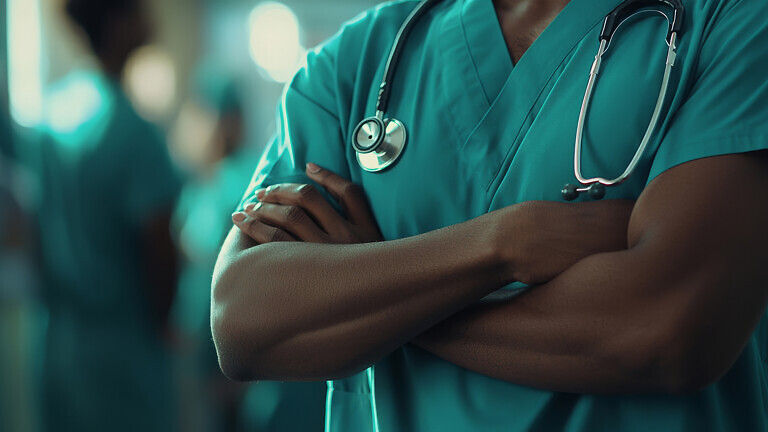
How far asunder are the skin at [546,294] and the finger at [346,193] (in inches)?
3.1

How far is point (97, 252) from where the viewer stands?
5.46ft

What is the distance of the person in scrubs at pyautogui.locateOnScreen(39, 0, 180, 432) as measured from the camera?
1.64 meters

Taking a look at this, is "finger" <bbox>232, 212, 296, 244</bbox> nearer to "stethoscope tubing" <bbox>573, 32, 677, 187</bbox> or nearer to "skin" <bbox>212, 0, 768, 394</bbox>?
"skin" <bbox>212, 0, 768, 394</bbox>

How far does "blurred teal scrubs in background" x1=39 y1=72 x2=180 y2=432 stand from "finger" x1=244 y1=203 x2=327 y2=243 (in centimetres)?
110

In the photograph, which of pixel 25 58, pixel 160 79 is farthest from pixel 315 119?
pixel 160 79

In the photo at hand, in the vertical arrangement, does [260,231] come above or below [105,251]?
above

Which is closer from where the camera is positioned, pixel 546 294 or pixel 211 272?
pixel 546 294

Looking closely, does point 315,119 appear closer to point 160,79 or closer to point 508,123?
point 508,123

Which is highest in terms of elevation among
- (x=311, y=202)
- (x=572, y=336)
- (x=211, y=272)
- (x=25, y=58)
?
(x=25, y=58)

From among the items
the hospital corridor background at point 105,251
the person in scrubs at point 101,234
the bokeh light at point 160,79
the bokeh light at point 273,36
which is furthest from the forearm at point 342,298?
the bokeh light at point 273,36

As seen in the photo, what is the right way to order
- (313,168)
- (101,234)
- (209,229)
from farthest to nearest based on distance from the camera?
(209,229) < (101,234) < (313,168)

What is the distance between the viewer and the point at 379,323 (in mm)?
590

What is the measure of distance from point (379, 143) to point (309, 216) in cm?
11

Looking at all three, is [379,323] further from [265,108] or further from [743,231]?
[265,108]
